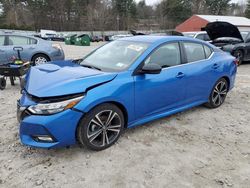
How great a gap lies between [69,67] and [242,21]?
137 feet

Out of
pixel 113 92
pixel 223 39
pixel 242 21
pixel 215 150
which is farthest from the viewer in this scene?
pixel 242 21

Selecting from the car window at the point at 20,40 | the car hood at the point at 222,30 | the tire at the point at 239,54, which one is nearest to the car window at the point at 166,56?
the car hood at the point at 222,30

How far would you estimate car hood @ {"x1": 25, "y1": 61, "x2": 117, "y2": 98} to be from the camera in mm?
2938

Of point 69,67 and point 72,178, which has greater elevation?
point 69,67

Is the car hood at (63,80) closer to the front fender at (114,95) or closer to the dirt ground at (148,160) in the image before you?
the front fender at (114,95)

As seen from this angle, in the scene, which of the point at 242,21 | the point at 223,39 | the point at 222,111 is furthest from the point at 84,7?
the point at 222,111

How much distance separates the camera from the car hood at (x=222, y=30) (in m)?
7.99

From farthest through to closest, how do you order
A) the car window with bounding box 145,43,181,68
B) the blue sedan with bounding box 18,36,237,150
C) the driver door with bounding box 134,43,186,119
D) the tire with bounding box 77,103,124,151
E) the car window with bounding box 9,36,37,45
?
the car window with bounding box 9,36,37,45
the car window with bounding box 145,43,181,68
the driver door with bounding box 134,43,186,119
the tire with bounding box 77,103,124,151
the blue sedan with bounding box 18,36,237,150

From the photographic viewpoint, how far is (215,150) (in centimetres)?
340

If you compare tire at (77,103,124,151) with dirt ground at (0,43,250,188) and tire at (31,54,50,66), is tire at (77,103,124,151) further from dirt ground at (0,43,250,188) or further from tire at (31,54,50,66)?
tire at (31,54,50,66)

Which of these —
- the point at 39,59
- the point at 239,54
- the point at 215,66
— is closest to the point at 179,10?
the point at 239,54

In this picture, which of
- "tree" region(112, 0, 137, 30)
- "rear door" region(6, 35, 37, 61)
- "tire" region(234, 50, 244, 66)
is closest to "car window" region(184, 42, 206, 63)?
"rear door" region(6, 35, 37, 61)

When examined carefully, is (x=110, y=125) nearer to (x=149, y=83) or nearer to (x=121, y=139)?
(x=121, y=139)

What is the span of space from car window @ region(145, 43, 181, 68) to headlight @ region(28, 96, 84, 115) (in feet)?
4.40
